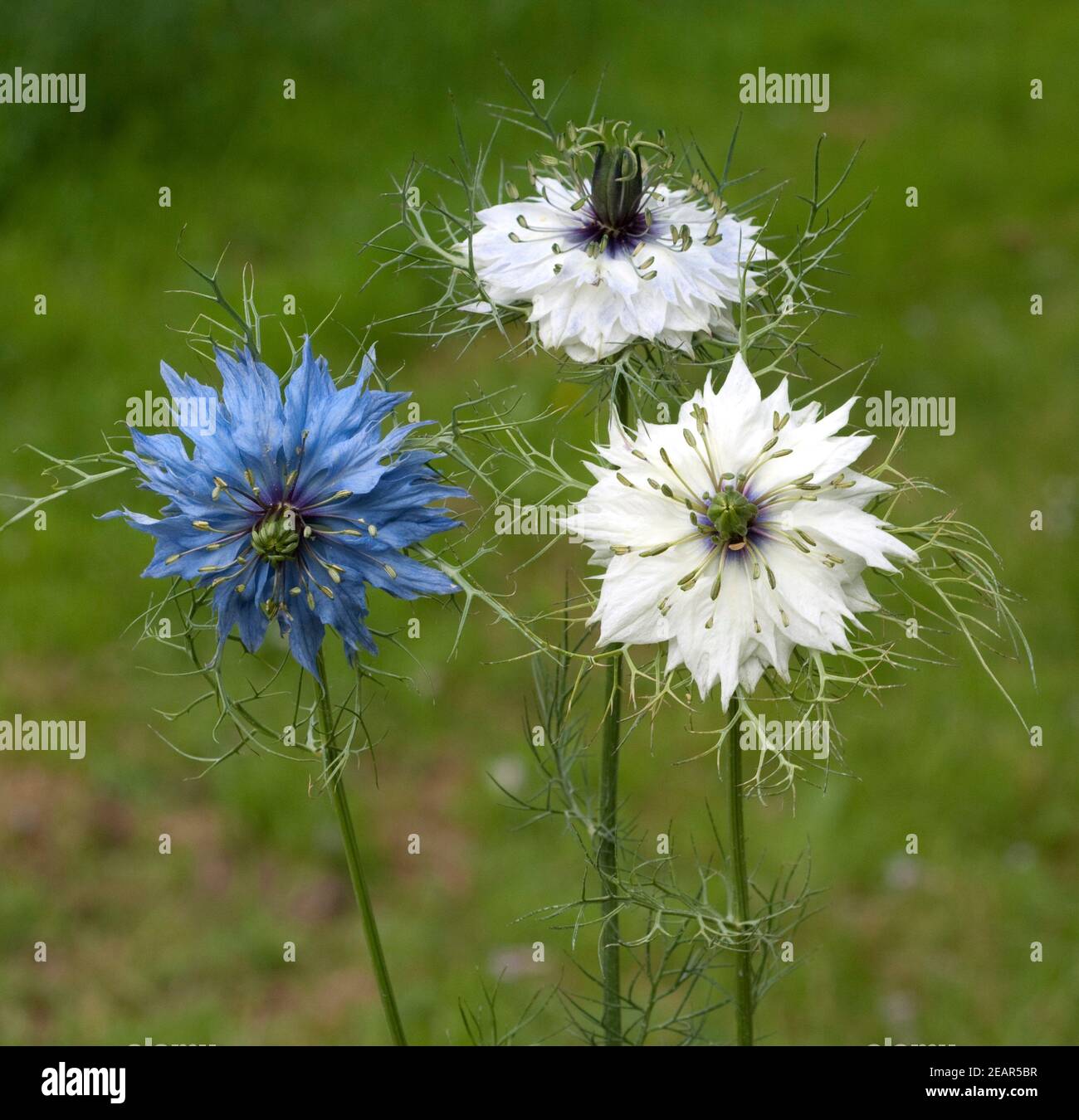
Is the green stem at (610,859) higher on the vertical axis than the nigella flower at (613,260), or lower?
lower

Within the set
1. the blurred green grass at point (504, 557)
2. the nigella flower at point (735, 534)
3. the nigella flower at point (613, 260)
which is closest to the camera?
the nigella flower at point (735, 534)

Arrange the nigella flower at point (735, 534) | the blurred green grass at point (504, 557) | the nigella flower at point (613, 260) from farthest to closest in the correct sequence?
the blurred green grass at point (504, 557) → the nigella flower at point (613, 260) → the nigella flower at point (735, 534)

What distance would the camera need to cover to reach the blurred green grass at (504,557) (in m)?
2.48

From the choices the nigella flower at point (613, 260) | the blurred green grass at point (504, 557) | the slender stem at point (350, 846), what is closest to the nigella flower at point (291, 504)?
the slender stem at point (350, 846)

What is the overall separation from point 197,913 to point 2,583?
949 millimetres

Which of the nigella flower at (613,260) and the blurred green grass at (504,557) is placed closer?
the nigella flower at (613,260)

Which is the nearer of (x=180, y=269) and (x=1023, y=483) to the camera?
(x=1023, y=483)

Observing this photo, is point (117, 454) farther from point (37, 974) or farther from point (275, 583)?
point (37, 974)

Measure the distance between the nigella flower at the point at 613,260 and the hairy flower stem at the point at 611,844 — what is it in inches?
2.0

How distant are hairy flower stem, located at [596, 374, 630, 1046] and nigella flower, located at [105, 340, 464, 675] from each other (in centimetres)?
17

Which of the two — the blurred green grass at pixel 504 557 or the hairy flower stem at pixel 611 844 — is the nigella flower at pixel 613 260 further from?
the blurred green grass at pixel 504 557

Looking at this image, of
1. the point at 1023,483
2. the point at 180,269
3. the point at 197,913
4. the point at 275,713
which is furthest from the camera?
the point at 180,269

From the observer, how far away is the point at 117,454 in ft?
3.24
